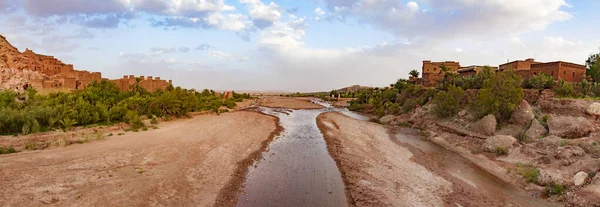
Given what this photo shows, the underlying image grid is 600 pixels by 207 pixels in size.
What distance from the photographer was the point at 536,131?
1823cm

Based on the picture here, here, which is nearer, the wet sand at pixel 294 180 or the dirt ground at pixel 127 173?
the dirt ground at pixel 127 173

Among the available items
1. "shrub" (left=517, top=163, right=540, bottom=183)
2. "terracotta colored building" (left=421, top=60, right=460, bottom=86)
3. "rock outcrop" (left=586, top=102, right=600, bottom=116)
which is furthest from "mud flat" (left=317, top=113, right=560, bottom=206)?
"terracotta colored building" (left=421, top=60, right=460, bottom=86)

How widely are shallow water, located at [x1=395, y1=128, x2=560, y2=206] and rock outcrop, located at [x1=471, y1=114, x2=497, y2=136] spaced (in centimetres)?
358

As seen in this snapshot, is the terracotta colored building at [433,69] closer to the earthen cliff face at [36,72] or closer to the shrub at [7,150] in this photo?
the earthen cliff face at [36,72]

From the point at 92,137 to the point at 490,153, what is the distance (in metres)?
23.2

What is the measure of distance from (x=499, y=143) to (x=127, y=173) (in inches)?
773

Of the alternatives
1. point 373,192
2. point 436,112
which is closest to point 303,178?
point 373,192

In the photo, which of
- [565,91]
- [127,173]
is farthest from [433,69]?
[127,173]

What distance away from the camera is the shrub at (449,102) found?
95.2ft

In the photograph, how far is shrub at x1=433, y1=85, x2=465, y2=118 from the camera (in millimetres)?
29031

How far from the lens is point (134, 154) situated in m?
13.8

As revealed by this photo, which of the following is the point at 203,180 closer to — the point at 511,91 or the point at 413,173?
the point at 413,173

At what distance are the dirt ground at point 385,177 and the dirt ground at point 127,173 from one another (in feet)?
15.2

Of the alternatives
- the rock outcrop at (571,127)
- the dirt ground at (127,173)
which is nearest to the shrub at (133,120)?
the dirt ground at (127,173)
